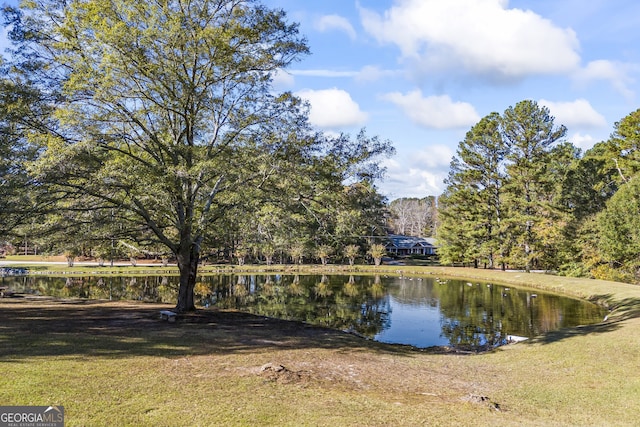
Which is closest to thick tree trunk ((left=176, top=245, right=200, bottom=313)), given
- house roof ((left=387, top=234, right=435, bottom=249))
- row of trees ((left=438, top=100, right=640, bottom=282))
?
row of trees ((left=438, top=100, right=640, bottom=282))

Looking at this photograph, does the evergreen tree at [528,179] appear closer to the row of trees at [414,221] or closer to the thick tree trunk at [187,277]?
the thick tree trunk at [187,277]

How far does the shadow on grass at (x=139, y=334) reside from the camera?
37.1 ft

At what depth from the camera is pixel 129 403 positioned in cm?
738

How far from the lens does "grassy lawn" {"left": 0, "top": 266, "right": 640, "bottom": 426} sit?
7367 mm

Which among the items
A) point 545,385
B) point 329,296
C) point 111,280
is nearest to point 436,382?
point 545,385

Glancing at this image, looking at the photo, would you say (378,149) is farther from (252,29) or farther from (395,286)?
(395,286)

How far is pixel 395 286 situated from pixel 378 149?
97.7 ft

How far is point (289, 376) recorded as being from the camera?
980cm

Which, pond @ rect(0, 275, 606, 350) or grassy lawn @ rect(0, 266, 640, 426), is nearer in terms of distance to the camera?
grassy lawn @ rect(0, 266, 640, 426)

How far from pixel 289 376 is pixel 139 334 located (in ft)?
21.7

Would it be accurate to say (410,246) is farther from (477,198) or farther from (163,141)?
(163,141)

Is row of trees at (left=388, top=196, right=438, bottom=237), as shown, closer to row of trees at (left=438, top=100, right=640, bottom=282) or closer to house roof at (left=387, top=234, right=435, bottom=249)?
house roof at (left=387, top=234, right=435, bottom=249)

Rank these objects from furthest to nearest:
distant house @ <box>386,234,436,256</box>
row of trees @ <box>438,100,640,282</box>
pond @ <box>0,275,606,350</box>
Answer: distant house @ <box>386,234,436,256</box>, row of trees @ <box>438,100,640,282</box>, pond @ <box>0,275,606,350</box>

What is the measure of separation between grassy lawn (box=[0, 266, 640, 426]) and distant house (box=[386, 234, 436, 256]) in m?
73.7
